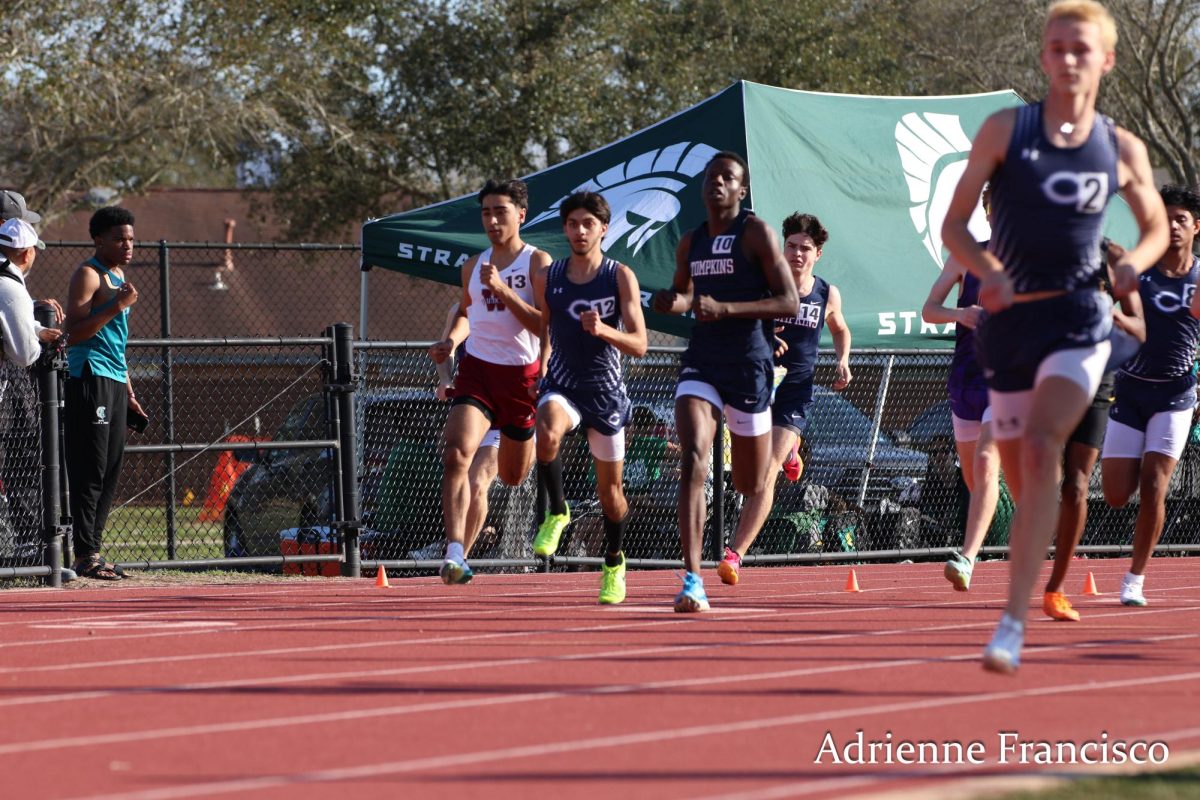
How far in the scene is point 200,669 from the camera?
6.78m

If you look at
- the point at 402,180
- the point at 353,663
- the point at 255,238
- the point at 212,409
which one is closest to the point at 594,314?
the point at 353,663

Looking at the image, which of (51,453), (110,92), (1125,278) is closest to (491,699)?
(1125,278)

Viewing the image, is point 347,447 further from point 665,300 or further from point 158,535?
point 665,300

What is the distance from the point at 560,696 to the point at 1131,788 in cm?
214

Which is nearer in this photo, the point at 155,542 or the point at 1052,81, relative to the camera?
the point at 1052,81

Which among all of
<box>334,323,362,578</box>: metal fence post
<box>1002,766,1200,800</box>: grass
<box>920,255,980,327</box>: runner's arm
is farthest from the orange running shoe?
<box>334,323,362,578</box>: metal fence post

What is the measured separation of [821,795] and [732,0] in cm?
3276

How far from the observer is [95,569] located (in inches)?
459

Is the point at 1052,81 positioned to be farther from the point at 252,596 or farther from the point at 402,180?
the point at 402,180

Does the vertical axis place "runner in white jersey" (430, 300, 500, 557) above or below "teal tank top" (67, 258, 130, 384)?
below

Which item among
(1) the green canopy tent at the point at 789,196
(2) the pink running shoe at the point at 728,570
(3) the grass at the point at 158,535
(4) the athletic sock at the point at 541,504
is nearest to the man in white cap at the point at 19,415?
(3) the grass at the point at 158,535

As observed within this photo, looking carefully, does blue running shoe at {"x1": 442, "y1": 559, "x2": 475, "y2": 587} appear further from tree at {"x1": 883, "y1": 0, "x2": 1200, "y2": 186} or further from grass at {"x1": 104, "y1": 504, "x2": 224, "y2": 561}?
tree at {"x1": 883, "y1": 0, "x2": 1200, "y2": 186}

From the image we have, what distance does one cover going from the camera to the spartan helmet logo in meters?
15.0

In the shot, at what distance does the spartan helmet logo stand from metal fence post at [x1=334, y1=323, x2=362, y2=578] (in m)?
2.87
